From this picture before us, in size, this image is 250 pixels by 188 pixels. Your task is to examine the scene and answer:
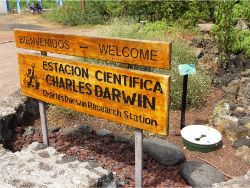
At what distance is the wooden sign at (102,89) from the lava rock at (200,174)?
2.77 feet

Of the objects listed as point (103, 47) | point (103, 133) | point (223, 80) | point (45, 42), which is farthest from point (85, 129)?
point (223, 80)

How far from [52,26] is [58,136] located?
14.0m

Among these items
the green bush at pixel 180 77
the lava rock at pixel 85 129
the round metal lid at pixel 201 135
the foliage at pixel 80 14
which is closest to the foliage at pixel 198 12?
the green bush at pixel 180 77

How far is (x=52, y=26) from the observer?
60.0ft

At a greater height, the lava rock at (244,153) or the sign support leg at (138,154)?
the sign support leg at (138,154)

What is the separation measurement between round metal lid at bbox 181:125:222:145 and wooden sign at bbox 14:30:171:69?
5.86 ft

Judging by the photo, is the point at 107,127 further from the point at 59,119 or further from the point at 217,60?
the point at 217,60

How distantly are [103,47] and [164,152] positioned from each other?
1.53 meters

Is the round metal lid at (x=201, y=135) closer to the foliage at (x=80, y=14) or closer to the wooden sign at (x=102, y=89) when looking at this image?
the wooden sign at (x=102, y=89)

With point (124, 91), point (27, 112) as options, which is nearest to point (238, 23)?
point (27, 112)

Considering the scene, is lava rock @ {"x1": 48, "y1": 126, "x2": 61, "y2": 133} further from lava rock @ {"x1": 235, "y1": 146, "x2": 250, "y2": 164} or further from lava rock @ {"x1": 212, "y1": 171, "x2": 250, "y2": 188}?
lava rock @ {"x1": 212, "y1": 171, "x2": 250, "y2": 188}

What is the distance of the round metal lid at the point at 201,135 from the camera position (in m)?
4.79

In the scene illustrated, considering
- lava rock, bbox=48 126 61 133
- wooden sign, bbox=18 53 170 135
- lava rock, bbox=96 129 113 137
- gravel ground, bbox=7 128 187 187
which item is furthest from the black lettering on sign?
lava rock, bbox=96 129 113 137

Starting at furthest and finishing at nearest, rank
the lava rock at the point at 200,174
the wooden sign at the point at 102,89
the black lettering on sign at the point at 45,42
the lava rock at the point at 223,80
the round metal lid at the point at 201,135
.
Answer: the lava rock at the point at 223,80
the round metal lid at the point at 201,135
the black lettering on sign at the point at 45,42
the lava rock at the point at 200,174
the wooden sign at the point at 102,89
